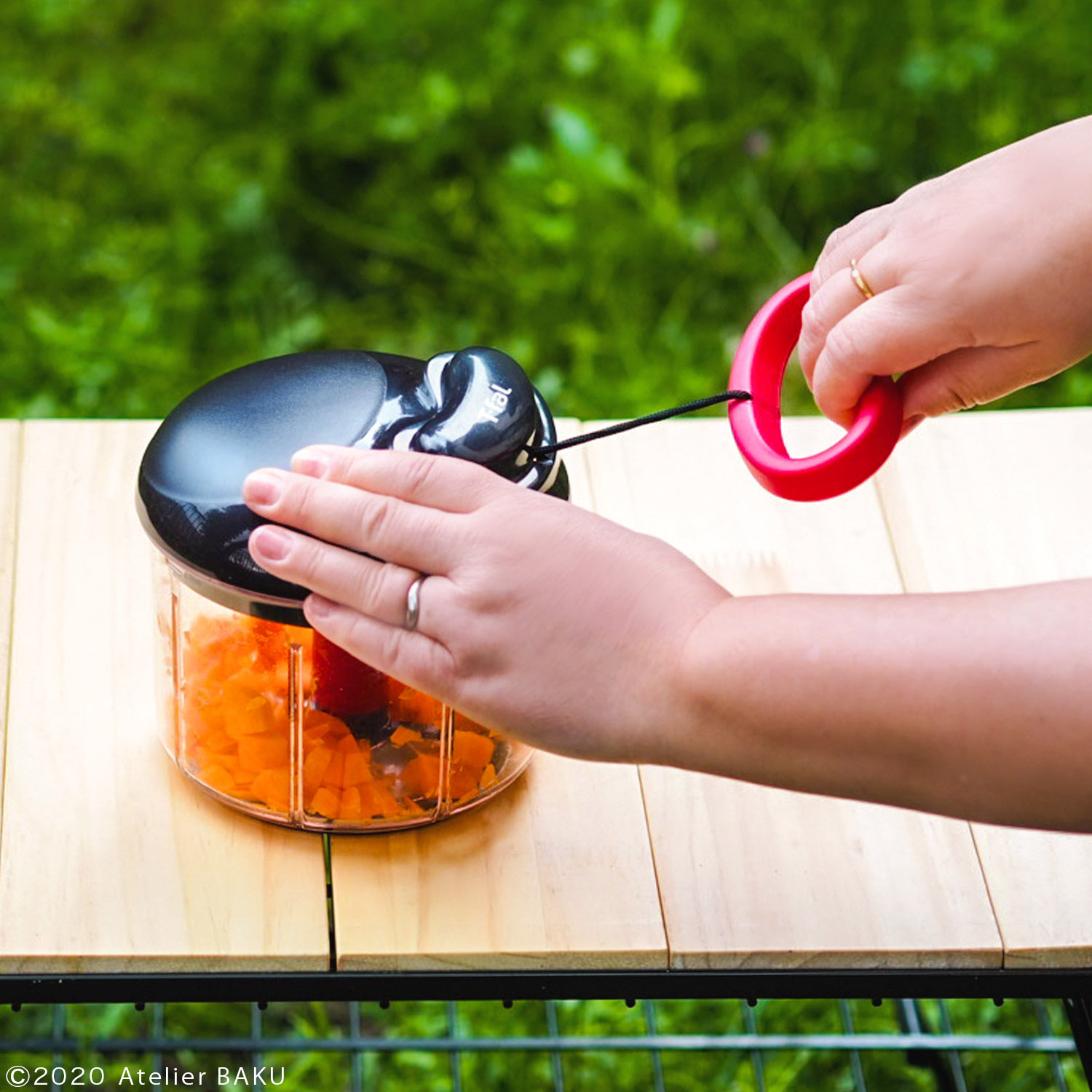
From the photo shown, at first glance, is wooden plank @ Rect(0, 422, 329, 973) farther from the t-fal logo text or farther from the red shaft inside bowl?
the t-fal logo text

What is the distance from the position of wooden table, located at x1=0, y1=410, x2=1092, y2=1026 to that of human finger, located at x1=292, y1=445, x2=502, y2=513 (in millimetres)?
244

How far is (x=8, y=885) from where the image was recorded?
0.86 metres

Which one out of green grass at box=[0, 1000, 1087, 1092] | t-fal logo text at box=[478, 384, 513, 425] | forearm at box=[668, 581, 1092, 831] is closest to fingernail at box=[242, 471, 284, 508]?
t-fal logo text at box=[478, 384, 513, 425]

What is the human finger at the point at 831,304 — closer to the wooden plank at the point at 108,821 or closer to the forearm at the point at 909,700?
the forearm at the point at 909,700

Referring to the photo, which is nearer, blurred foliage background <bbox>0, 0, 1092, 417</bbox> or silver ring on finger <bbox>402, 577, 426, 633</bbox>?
silver ring on finger <bbox>402, 577, 426, 633</bbox>

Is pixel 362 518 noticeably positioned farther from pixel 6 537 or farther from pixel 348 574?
pixel 6 537

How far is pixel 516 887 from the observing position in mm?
879

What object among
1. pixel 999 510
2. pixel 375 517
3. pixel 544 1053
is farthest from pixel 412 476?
pixel 544 1053

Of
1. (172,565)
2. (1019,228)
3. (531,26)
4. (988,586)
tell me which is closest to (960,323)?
(1019,228)

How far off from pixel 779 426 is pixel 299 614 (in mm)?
309

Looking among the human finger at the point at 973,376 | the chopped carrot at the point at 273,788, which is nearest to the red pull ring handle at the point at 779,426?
the human finger at the point at 973,376

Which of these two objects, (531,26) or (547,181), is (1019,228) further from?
(531,26)

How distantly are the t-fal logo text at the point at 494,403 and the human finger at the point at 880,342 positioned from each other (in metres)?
0.19

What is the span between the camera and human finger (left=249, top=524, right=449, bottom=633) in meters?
0.75
